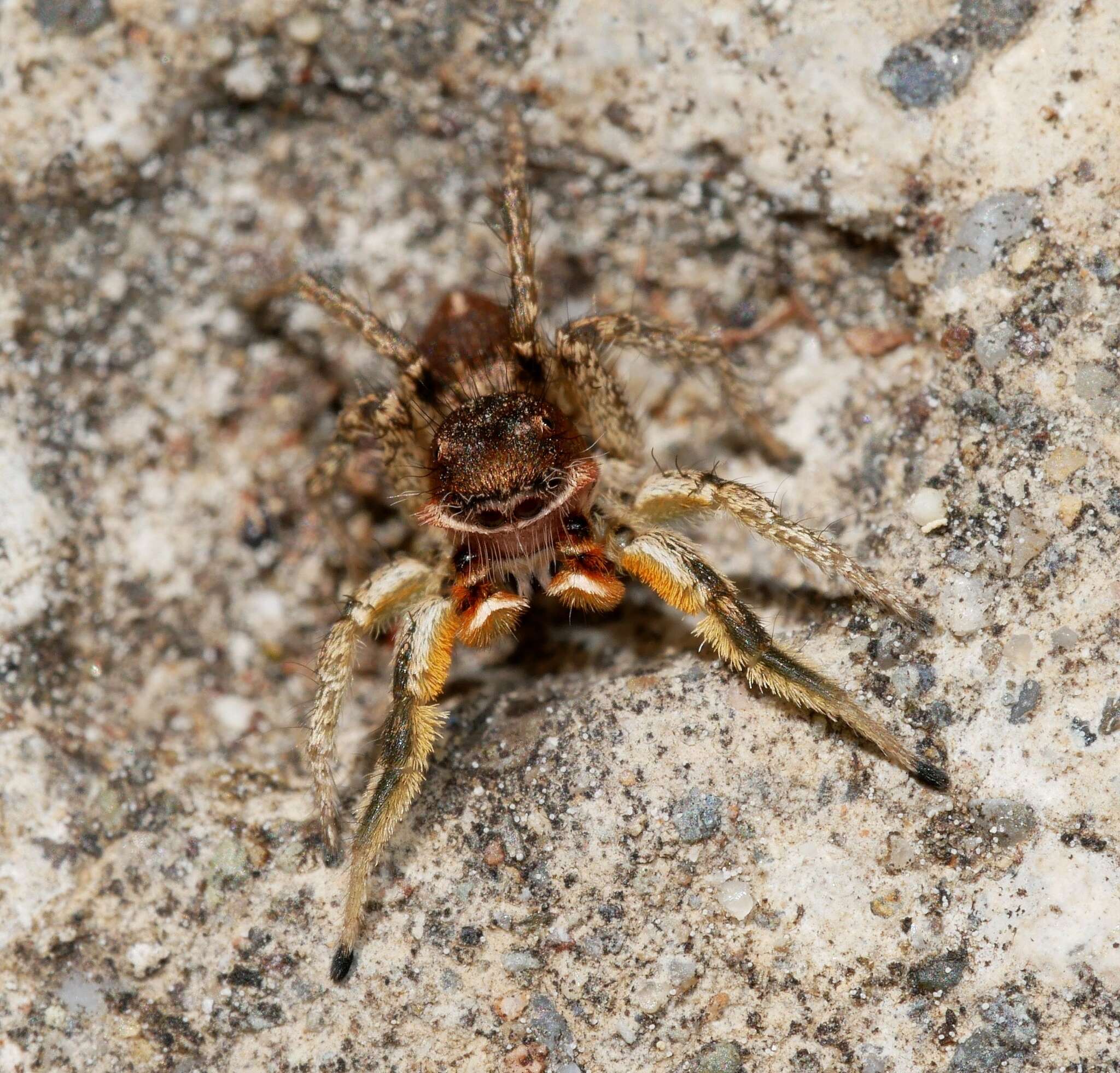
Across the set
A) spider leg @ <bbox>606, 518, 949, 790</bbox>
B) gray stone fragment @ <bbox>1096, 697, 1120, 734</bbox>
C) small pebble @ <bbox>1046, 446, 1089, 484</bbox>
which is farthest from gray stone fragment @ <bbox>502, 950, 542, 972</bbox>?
small pebble @ <bbox>1046, 446, 1089, 484</bbox>

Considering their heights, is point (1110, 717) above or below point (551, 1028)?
above

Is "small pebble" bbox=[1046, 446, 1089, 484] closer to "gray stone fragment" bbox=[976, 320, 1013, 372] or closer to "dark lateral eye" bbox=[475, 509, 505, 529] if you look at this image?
"gray stone fragment" bbox=[976, 320, 1013, 372]

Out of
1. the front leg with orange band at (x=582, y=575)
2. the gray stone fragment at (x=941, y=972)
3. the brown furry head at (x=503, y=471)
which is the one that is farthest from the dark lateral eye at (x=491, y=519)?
the gray stone fragment at (x=941, y=972)

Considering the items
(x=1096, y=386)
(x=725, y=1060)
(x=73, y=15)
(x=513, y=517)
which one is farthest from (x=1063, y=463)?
(x=73, y=15)

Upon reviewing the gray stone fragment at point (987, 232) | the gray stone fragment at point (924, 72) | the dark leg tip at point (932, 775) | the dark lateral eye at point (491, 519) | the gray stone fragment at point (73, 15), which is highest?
the gray stone fragment at point (73, 15)

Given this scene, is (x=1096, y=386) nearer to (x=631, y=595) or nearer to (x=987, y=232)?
(x=987, y=232)

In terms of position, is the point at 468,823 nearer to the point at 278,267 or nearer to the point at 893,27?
the point at 278,267

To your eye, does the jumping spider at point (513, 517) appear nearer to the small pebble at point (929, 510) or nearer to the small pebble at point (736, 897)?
the small pebble at point (929, 510)
